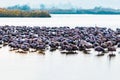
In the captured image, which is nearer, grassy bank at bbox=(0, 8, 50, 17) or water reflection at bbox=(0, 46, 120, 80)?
water reflection at bbox=(0, 46, 120, 80)

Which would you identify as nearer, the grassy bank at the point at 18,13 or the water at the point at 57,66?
the water at the point at 57,66

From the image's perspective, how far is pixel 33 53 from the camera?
3497 cm

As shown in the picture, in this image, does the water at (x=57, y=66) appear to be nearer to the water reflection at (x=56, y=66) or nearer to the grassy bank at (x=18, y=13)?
the water reflection at (x=56, y=66)

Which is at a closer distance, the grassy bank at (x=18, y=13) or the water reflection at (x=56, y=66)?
the water reflection at (x=56, y=66)

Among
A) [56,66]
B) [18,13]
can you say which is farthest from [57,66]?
[18,13]

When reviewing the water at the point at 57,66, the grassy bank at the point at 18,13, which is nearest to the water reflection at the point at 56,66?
the water at the point at 57,66

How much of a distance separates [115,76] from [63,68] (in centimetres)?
363

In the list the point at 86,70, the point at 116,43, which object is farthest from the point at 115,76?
the point at 116,43

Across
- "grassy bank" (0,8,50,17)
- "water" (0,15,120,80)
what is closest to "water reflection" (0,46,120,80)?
"water" (0,15,120,80)

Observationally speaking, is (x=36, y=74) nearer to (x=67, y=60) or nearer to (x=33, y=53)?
(x=67, y=60)

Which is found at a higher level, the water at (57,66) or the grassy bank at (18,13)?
the water at (57,66)

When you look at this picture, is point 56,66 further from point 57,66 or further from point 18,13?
point 18,13

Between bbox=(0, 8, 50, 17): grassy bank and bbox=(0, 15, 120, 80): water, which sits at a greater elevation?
bbox=(0, 15, 120, 80): water

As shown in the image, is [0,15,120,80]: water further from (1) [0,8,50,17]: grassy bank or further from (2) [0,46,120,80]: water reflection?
(1) [0,8,50,17]: grassy bank
